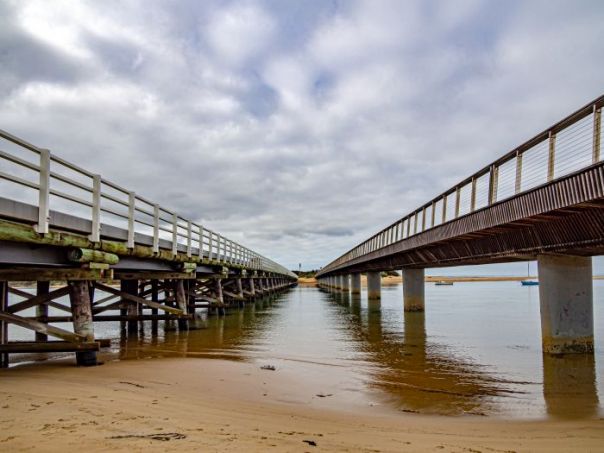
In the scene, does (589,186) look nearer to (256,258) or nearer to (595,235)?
(595,235)

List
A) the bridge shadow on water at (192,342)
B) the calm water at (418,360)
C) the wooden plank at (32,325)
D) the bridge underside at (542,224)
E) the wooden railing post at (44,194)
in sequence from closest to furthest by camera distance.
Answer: the calm water at (418,360), the wooden railing post at (44,194), the wooden plank at (32,325), the bridge underside at (542,224), the bridge shadow on water at (192,342)

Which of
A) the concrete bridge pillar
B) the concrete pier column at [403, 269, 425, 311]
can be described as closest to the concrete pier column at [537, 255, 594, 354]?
the concrete pier column at [403, 269, 425, 311]

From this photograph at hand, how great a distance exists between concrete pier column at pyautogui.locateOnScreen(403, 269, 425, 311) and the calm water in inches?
340

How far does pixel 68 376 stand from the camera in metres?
8.41

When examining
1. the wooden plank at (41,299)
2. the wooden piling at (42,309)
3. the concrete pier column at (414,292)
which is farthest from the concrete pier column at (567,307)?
the concrete pier column at (414,292)

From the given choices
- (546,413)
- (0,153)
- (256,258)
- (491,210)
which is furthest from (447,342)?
(256,258)

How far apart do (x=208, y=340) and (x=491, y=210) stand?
10.1 metres

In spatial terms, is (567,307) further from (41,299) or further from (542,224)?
(41,299)

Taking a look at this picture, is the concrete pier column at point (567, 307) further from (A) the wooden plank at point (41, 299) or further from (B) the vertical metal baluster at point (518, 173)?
(A) the wooden plank at point (41, 299)

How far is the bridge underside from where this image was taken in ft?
30.3

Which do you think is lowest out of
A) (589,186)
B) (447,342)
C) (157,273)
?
(447,342)

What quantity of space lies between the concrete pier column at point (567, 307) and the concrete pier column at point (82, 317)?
1164cm

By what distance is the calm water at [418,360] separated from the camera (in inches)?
316

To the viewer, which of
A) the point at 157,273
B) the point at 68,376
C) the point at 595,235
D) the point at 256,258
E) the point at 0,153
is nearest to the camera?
the point at 0,153
